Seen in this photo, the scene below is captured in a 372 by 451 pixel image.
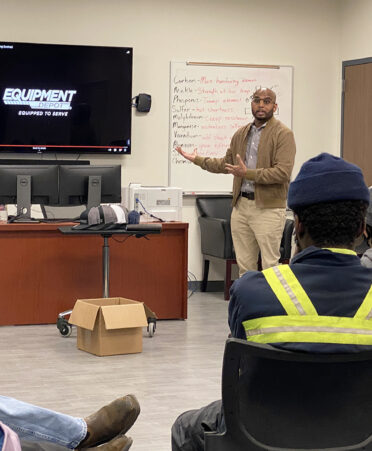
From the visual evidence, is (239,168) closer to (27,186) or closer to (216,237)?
(27,186)

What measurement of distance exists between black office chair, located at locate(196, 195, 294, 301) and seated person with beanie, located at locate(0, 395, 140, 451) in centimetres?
435

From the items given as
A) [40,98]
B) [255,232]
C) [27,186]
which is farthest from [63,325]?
[40,98]

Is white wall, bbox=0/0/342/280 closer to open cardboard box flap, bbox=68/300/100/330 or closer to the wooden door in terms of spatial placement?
the wooden door

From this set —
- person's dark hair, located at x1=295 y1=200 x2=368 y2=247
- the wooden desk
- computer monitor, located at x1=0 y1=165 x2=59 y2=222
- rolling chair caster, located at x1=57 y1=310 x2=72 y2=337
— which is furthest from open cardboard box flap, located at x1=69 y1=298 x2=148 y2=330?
person's dark hair, located at x1=295 y1=200 x2=368 y2=247

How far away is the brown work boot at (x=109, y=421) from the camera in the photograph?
270 cm

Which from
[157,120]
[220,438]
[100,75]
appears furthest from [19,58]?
[220,438]

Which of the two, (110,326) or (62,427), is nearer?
(62,427)

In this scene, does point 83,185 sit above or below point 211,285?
above

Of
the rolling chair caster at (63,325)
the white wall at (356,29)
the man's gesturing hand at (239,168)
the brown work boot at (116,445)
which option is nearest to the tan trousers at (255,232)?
the man's gesturing hand at (239,168)

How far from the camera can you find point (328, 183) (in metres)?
1.78

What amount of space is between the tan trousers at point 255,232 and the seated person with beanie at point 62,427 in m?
3.01

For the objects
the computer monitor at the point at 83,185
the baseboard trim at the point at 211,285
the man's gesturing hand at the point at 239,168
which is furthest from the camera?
the baseboard trim at the point at 211,285

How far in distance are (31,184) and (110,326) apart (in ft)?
4.95

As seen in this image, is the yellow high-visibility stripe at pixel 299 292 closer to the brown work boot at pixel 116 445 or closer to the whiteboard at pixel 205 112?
the brown work boot at pixel 116 445
